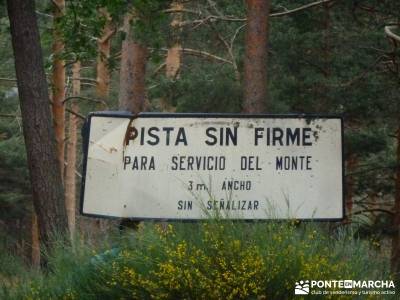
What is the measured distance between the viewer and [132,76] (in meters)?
19.5

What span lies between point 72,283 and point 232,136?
211 centimetres

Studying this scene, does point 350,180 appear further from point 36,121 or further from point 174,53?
point 36,121

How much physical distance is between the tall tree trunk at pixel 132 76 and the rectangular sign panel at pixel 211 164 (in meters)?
9.91

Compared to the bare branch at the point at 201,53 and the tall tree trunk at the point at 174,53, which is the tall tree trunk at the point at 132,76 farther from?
the bare branch at the point at 201,53

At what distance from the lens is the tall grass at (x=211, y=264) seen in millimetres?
7062

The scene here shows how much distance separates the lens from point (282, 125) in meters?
8.91

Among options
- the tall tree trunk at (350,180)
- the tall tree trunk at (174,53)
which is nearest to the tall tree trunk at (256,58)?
the tall tree trunk at (174,53)

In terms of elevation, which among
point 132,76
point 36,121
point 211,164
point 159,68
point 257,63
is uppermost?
point 159,68

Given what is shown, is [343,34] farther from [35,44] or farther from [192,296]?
[192,296]

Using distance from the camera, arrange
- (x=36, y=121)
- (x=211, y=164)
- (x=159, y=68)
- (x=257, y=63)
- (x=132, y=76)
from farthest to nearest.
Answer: (x=159, y=68) → (x=132, y=76) → (x=257, y=63) → (x=36, y=121) → (x=211, y=164)

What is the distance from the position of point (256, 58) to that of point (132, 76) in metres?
5.09

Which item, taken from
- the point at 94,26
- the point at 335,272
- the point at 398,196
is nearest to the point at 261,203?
the point at 335,272

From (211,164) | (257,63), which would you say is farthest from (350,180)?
(211,164)

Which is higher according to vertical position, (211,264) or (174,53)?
(174,53)
